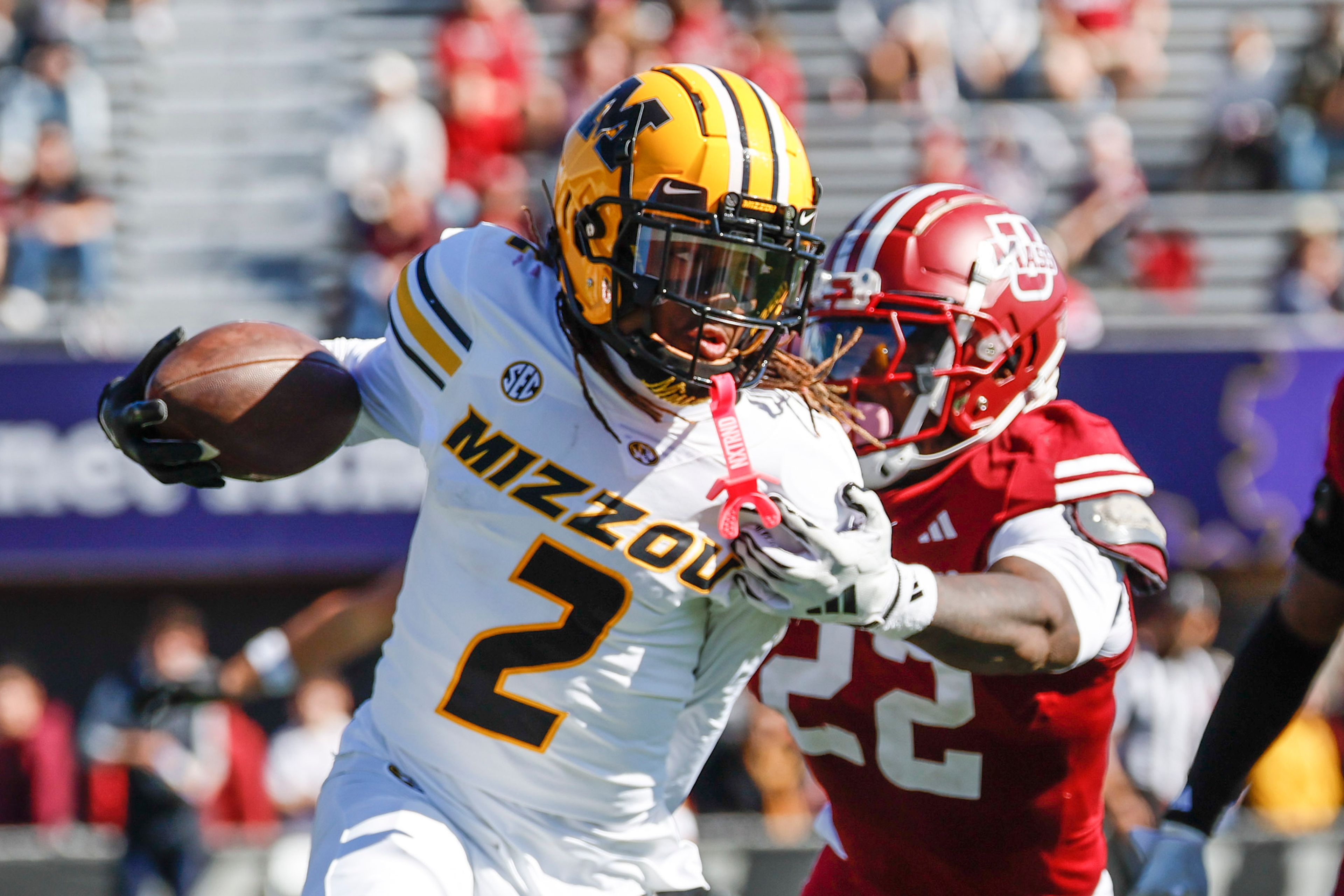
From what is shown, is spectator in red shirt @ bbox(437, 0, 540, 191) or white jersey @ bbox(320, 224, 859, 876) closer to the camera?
white jersey @ bbox(320, 224, 859, 876)

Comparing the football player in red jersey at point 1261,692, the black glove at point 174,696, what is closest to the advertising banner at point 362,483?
the football player in red jersey at point 1261,692

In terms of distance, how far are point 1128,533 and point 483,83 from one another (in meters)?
6.46

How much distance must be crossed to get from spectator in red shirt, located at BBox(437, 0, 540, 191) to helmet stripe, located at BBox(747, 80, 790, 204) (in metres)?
5.88

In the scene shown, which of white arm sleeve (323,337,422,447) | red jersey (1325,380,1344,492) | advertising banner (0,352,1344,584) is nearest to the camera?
white arm sleeve (323,337,422,447)

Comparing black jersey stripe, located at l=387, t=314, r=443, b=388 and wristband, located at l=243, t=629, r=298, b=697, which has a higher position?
black jersey stripe, located at l=387, t=314, r=443, b=388

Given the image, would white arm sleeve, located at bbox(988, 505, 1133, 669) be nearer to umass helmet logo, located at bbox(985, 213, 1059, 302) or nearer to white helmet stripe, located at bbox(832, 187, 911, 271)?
umass helmet logo, located at bbox(985, 213, 1059, 302)

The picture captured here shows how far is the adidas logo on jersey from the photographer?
292 cm

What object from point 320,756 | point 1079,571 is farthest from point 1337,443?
point 320,756

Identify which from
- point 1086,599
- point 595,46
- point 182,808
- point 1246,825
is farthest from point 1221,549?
point 1086,599

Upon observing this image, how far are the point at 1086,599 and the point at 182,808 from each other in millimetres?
4758

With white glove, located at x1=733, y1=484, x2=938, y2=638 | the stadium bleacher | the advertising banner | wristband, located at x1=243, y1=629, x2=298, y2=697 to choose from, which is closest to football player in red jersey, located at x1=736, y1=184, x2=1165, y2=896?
white glove, located at x1=733, y1=484, x2=938, y2=638

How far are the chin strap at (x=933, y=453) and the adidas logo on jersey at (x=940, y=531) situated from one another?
0.10m

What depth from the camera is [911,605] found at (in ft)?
7.59

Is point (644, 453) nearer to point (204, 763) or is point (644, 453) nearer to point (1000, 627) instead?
point (1000, 627)
